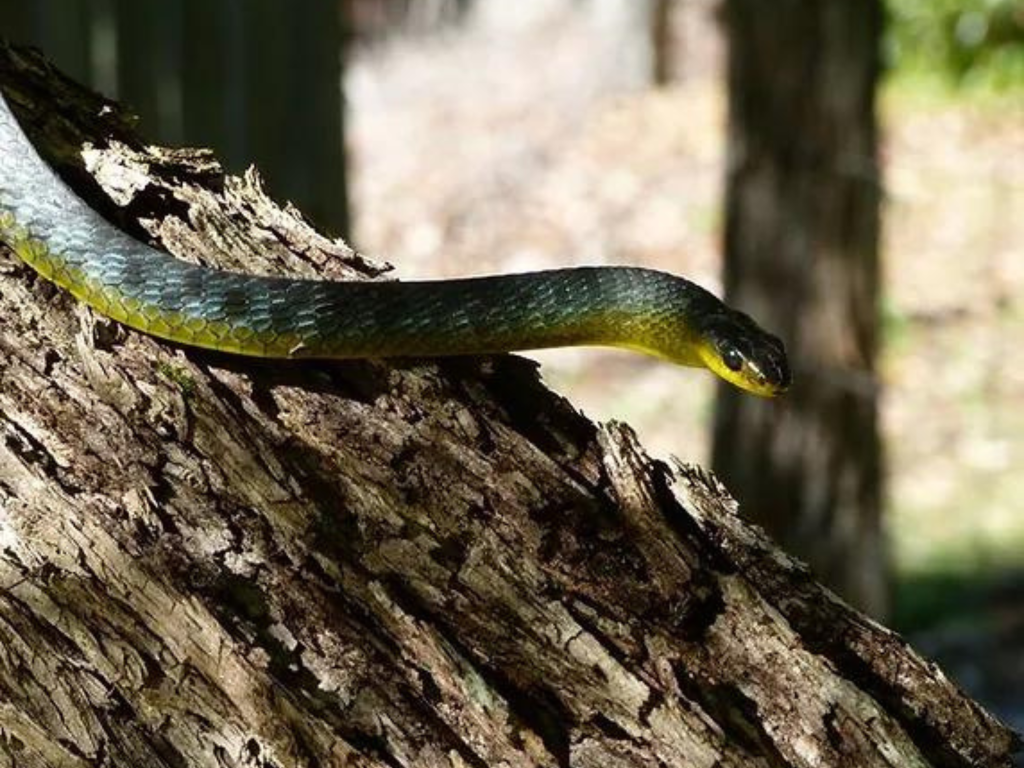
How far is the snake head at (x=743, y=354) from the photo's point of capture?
3463 mm

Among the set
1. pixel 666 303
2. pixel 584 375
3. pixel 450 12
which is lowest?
pixel 584 375

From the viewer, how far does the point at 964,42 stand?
16359mm

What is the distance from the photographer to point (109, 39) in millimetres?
6016

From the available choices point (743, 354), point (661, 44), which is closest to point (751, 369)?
point (743, 354)

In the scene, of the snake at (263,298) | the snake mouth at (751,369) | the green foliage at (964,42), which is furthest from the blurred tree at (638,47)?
the snake at (263,298)

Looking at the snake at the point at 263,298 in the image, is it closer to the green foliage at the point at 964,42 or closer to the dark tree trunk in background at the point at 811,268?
the dark tree trunk in background at the point at 811,268

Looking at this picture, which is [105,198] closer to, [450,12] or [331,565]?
[331,565]

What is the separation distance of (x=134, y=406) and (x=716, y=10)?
599 inches

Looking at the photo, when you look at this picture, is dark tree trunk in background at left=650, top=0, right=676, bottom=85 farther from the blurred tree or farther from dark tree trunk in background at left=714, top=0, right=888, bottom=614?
dark tree trunk in background at left=714, top=0, right=888, bottom=614

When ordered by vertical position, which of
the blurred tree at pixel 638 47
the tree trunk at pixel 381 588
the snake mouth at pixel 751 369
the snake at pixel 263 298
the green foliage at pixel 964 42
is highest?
the green foliage at pixel 964 42

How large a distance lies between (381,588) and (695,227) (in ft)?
34.9

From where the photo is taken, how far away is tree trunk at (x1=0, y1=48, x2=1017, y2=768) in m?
2.69

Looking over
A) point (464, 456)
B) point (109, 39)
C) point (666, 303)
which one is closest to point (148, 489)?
point (464, 456)

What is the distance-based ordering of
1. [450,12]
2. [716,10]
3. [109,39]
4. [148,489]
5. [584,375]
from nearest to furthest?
[148,489] → [109,39] → [584,375] → [716,10] → [450,12]
